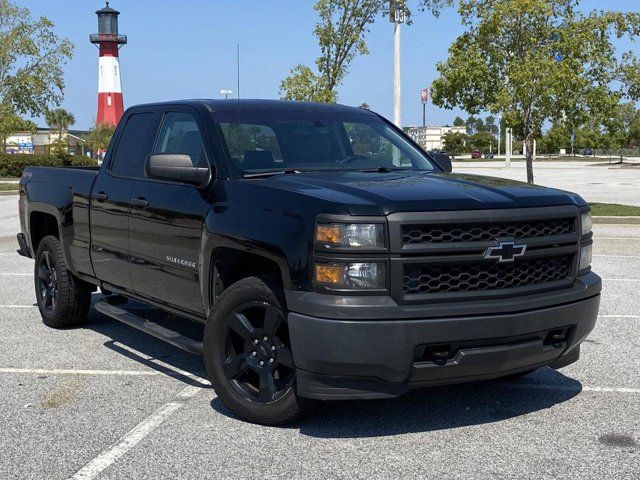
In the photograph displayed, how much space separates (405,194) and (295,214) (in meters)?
0.58

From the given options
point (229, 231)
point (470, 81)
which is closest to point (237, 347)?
point (229, 231)

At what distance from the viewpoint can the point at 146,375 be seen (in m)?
6.16

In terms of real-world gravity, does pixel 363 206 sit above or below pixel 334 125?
below

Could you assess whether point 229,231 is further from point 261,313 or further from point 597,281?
point 597,281

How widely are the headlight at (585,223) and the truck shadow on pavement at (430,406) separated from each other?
109cm

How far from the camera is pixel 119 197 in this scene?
6.36 m

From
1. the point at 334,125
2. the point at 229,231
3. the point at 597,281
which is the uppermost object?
the point at 334,125

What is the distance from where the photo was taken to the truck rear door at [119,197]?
6.32 metres

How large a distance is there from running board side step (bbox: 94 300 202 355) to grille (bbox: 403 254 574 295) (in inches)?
59.7

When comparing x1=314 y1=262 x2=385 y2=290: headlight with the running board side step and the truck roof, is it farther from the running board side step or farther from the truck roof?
the truck roof

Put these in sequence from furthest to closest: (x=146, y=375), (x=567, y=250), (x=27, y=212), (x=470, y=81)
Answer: (x=470, y=81)
(x=27, y=212)
(x=146, y=375)
(x=567, y=250)

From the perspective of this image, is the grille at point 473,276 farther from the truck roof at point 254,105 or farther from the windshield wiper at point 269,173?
the truck roof at point 254,105

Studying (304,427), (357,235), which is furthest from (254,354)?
(357,235)

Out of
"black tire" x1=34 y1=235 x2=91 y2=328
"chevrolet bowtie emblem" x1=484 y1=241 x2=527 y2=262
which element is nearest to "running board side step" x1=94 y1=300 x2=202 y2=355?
"black tire" x1=34 y1=235 x2=91 y2=328
